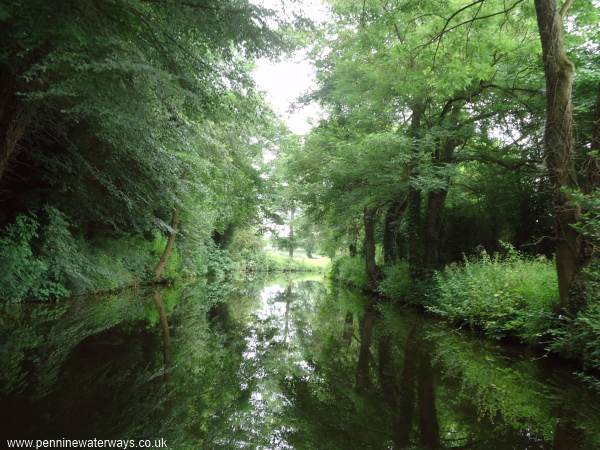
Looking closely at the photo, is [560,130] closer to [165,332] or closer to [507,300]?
[507,300]

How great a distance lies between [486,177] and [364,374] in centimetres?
930

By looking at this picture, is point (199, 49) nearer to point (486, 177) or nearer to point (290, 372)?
point (290, 372)

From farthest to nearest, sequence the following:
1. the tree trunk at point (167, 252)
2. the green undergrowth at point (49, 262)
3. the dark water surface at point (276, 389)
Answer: the tree trunk at point (167, 252) → the green undergrowth at point (49, 262) → the dark water surface at point (276, 389)

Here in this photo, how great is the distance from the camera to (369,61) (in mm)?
10453

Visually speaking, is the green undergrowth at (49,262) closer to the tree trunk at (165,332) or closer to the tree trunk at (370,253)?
the tree trunk at (165,332)

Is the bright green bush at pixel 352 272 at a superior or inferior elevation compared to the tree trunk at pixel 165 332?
superior

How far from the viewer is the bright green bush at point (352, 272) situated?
19472 millimetres

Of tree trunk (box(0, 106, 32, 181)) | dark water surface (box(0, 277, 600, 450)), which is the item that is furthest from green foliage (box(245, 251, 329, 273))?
tree trunk (box(0, 106, 32, 181))

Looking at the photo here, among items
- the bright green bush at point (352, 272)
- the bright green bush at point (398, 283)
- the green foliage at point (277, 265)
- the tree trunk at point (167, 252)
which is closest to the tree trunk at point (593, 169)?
the bright green bush at point (398, 283)

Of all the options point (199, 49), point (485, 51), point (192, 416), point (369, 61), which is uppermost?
point (369, 61)

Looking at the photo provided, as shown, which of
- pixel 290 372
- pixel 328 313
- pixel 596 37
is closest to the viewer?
pixel 290 372

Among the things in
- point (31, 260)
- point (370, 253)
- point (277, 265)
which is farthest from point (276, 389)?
point (277, 265)

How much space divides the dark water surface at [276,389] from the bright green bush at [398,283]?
5702 mm

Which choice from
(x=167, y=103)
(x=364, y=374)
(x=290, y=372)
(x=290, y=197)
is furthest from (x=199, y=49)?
(x=290, y=197)
